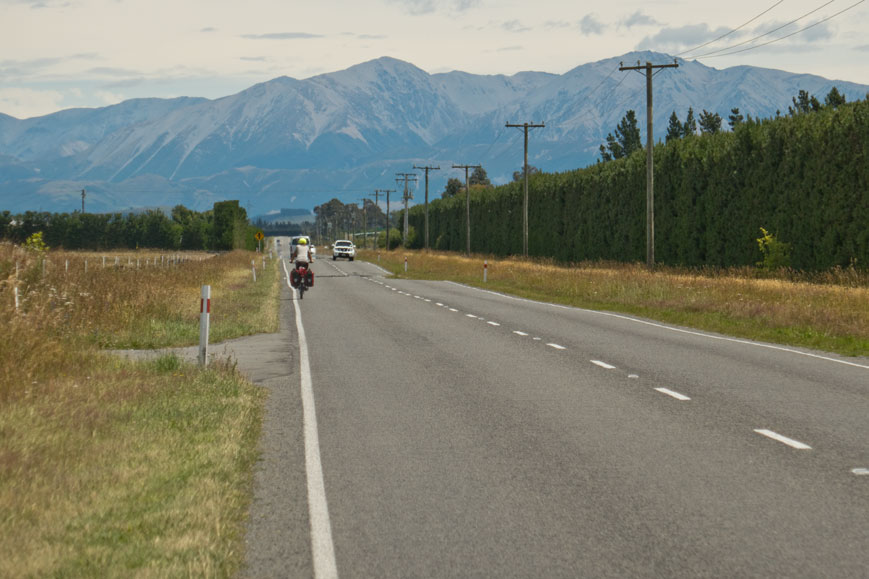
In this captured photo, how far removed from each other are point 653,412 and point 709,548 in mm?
4767

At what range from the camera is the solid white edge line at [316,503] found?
5.77 meters

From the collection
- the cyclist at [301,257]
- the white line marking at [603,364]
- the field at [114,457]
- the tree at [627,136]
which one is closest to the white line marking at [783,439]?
the field at [114,457]

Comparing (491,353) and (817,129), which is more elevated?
(817,129)

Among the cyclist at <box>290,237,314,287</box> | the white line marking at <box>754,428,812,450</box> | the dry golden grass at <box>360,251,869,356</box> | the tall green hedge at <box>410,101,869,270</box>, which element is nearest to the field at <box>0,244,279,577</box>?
the white line marking at <box>754,428,812,450</box>

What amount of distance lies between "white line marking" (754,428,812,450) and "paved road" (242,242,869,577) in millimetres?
39

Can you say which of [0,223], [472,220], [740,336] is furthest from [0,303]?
[0,223]

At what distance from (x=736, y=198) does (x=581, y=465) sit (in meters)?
31.9

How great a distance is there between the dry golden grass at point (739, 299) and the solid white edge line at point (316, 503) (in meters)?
9.94

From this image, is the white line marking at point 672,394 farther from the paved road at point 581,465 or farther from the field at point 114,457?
the field at point 114,457

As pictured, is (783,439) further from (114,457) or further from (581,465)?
(114,457)

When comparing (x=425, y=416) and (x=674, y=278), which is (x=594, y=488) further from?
(x=674, y=278)

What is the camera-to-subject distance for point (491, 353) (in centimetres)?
1653

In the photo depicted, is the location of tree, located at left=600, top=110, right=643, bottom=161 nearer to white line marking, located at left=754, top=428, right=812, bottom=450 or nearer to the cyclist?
the cyclist

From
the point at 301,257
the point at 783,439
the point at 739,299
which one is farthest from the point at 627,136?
the point at 783,439
